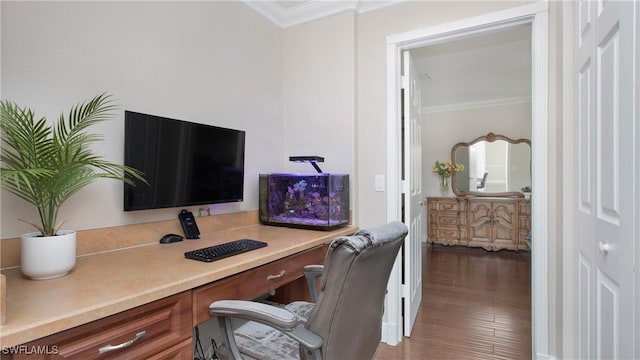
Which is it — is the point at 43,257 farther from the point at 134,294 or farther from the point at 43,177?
the point at 134,294

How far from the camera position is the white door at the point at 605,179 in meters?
0.85

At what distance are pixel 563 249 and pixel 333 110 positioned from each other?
5.57ft

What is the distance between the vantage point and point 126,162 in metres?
1.44

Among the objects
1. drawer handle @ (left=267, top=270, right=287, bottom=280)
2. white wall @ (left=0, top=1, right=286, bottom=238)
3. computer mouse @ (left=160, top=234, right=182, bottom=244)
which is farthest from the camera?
computer mouse @ (left=160, top=234, right=182, bottom=244)

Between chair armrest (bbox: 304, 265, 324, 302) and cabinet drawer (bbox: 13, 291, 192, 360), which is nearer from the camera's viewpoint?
cabinet drawer (bbox: 13, 291, 192, 360)

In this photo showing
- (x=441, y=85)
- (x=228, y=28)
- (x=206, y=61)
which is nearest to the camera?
(x=206, y=61)

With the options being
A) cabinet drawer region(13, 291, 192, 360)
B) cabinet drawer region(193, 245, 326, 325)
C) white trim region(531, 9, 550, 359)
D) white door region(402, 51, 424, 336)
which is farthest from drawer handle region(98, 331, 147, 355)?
white trim region(531, 9, 550, 359)

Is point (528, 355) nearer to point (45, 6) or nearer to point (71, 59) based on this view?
point (71, 59)

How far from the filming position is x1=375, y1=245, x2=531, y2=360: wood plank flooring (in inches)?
84.3

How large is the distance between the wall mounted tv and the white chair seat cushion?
77cm

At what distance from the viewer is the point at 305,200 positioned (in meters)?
2.18

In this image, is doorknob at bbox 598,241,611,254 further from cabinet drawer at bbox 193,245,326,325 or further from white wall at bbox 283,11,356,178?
white wall at bbox 283,11,356,178

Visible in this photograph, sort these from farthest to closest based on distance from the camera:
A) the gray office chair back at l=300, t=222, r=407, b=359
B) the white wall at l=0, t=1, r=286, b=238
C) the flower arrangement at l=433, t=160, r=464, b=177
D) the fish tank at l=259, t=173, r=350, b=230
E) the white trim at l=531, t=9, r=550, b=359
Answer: the flower arrangement at l=433, t=160, r=464, b=177
the fish tank at l=259, t=173, r=350, b=230
the white trim at l=531, t=9, r=550, b=359
the white wall at l=0, t=1, r=286, b=238
the gray office chair back at l=300, t=222, r=407, b=359

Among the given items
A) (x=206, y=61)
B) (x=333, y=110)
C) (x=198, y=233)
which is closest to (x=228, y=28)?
(x=206, y=61)
